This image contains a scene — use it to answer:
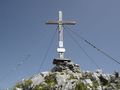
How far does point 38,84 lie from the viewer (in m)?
46.8

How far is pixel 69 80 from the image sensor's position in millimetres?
45781

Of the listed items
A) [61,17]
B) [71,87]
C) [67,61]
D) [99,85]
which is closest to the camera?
[71,87]

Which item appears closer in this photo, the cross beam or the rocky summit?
the rocky summit

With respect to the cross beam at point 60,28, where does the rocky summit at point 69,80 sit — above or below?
below

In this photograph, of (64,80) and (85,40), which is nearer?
(64,80)

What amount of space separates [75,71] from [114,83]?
23.5 feet

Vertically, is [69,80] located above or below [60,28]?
below

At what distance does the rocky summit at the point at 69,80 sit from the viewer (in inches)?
1775

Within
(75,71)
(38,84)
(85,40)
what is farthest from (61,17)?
(38,84)

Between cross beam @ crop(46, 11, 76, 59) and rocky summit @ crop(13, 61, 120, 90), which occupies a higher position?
cross beam @ crop(46, 11, 76, 59)

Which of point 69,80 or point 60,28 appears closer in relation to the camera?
point 69,80

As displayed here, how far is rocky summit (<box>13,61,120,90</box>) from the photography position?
4510cm

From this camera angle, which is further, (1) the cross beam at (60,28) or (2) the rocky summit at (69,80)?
(1) the cross beam at (60,28)

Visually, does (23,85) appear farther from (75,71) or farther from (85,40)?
(85,40)
